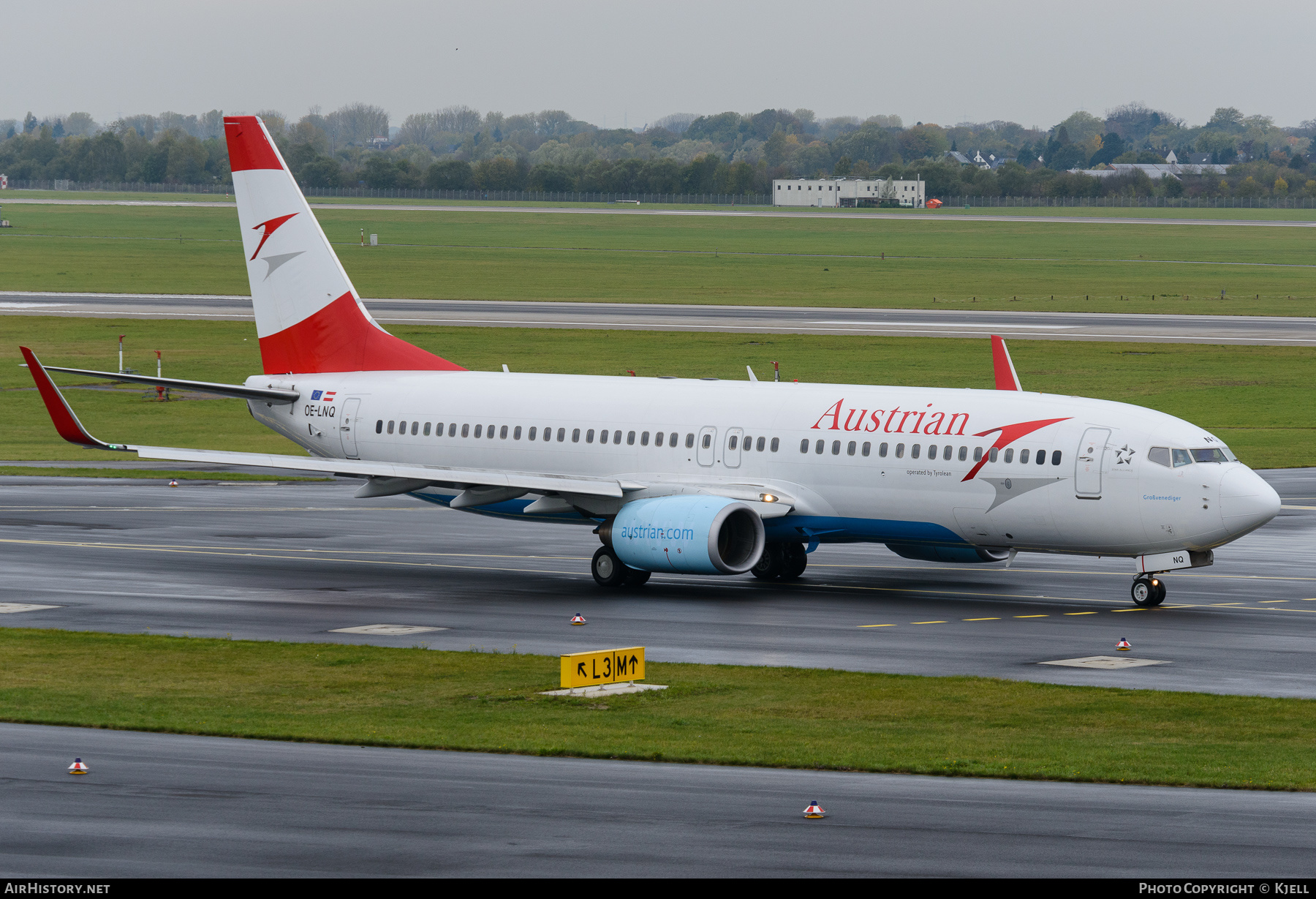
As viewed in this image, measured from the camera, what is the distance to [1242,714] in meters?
26.1

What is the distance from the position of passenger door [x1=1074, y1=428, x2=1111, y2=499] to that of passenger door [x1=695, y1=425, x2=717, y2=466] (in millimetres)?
8325

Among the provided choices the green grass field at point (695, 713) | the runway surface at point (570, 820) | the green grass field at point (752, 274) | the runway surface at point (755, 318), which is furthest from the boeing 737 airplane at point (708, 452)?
the green grass field at point (752, 274)

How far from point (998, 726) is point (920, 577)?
1753cm

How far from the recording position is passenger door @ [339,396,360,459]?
4575 cm

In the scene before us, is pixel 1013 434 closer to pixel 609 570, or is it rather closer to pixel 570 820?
pixel 609 570

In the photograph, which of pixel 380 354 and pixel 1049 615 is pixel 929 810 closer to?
pixel 1049 615

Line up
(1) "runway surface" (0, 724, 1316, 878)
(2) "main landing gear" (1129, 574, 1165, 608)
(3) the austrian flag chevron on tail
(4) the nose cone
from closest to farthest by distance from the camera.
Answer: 1. (1) "runway surface" (0, 724, 1316, 878)
2. (4) the nose cone
3. (2) "main landing gear" (1129, 574, 1165, 608)
4. (3) the austrian flag chevron on tail

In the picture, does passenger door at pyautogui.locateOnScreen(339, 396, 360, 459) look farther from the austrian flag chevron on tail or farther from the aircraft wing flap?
the aircraft wing flap

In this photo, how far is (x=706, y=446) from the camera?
40.9 metres

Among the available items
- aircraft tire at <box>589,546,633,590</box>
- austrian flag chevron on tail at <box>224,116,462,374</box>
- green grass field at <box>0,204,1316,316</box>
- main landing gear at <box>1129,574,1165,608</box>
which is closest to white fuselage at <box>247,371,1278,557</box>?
main landing gear at <box>1129,574,1165,608</box>

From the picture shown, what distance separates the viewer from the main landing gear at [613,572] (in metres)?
40.2

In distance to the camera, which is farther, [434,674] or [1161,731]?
[434,674]

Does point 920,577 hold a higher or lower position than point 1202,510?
lower

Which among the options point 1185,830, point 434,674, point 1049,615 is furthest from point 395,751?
point 1049,615
